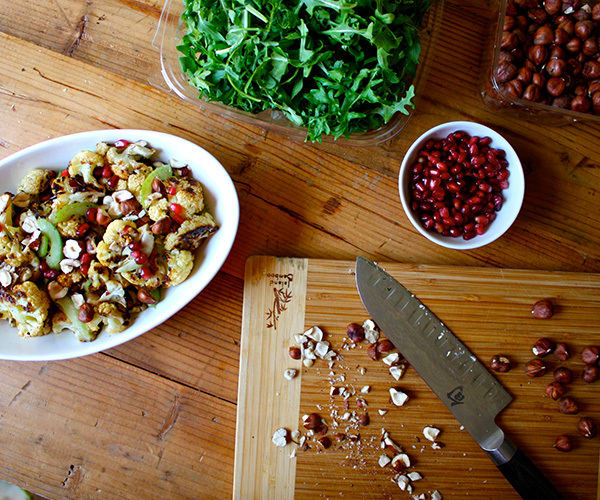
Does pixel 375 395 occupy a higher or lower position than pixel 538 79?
lower

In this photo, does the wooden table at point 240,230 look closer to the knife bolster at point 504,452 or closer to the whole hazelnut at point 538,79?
the whole hazelnut at point 538,79

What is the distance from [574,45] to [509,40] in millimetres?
193

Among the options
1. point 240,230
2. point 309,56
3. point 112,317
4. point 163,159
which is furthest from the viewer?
point 240,230

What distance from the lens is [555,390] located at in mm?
1462

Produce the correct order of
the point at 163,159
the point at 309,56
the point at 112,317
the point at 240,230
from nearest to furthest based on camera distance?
1. the point at 309,56
2. the point at 112,317
3. the point at 163,159
4. the point at 240,230

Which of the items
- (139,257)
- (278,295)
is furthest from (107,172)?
(278,295)

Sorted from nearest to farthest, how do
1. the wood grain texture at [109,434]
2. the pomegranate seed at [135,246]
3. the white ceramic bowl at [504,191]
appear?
1. the pomegranate seed at [135,246]
2. the white ceramic bowl at [504,191]
3. the wood grain texture at [109,434]

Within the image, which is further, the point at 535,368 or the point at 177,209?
the point at 535,368

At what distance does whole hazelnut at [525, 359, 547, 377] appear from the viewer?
146 centimetres

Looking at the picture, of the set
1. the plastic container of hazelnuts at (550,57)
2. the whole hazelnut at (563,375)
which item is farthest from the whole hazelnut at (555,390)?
the plastic container of hazelnuts at (550,57)

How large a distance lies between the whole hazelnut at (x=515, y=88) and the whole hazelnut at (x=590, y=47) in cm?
22

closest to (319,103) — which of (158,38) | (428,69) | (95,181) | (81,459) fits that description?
(428,69)

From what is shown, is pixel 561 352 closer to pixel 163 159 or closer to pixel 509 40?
pixel 509 40

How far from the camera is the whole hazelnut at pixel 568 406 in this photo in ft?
4.78
